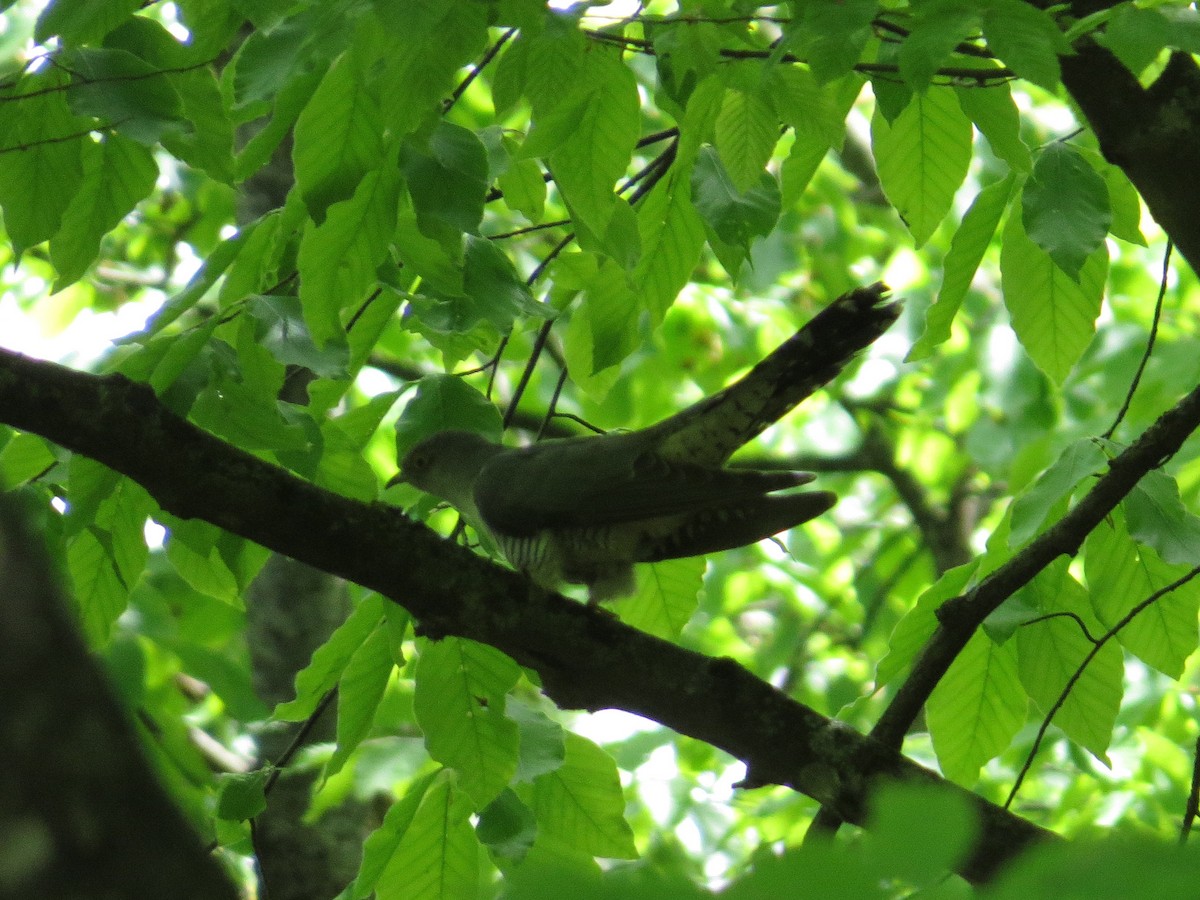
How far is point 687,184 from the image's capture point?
3291 mm

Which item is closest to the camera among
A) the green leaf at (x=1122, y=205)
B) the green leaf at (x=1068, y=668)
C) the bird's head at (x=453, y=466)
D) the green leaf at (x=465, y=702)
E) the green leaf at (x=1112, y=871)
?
the green leaf at (x=1112, y=871)

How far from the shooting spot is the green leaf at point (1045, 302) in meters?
3.16

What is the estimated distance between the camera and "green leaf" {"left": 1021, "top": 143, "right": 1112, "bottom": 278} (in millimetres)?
2645

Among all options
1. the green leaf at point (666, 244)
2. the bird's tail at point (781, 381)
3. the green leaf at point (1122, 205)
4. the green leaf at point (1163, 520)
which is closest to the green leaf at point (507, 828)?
the green leaf at point (666, 244)

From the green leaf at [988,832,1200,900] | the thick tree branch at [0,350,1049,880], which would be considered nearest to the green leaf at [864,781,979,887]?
the green leaf at [988,832,1200,900]

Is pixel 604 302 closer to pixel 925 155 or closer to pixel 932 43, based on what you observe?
pixel 925 155

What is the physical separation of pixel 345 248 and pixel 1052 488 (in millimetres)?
1597

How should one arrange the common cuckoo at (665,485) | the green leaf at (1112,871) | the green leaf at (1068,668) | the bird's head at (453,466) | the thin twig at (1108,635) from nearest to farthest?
1. the green leaf at (1112,871)
2. the thin twig at (1108,635)
3. the green leaf at (1068,668)
4. the common cuckoo at (665,485)
5. the bird's head at (453,466)

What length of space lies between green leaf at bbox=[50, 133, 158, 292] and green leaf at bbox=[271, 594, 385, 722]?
1.02 metres

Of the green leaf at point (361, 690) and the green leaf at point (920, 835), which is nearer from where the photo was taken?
the green leaf at point (920, 835)

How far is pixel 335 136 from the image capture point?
250 cm

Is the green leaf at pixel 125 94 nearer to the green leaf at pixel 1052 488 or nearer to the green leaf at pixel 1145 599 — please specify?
the green leaf at pixel 1052 488

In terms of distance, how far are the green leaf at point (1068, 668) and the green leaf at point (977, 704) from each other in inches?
3.2

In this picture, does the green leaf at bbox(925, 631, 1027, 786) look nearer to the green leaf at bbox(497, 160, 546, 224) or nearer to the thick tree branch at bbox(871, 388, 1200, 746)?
the thick tree branch at bbox(871, 388, 1200, 746)
